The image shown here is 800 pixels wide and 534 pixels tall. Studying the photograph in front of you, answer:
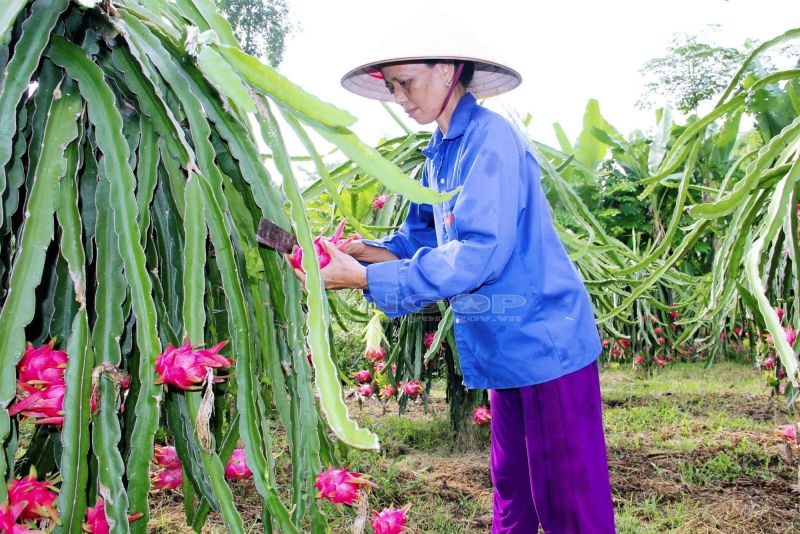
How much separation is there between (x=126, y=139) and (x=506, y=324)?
2.84ft

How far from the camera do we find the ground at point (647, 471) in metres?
2.18

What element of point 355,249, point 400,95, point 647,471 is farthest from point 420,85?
point 647,471

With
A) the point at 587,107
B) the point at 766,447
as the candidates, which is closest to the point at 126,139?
the point at 766,447

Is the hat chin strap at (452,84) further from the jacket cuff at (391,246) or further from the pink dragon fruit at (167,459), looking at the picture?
the pink dragon fruit at (167,459)

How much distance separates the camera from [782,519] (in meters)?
2.15

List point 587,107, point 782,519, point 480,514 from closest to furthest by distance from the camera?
1. point 782,519
2. point 480,514
3. point 587,107

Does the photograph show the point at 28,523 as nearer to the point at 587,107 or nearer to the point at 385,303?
the point at 385,303

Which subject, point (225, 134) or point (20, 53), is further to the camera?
point (225, 134)

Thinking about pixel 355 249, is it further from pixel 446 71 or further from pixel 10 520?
pixel 10 520

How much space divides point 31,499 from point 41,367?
0.13 meters

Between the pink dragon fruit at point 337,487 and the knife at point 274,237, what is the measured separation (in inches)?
11.7

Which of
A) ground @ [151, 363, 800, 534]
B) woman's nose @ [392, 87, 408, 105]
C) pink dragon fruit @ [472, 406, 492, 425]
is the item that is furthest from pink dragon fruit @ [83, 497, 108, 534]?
pink dragon fruit @ [472, 406, 492, 425]

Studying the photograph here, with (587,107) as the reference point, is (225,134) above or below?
below

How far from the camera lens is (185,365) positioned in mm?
686
